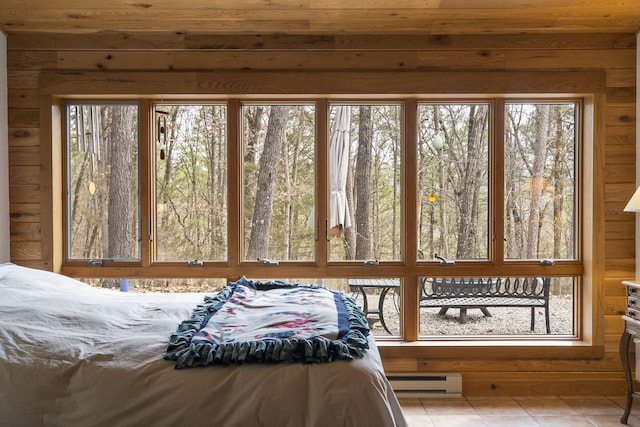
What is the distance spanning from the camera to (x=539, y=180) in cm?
400

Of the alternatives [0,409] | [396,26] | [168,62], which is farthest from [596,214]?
[0,409]

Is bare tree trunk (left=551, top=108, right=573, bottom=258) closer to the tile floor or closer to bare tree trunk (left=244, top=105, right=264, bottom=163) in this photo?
the tile floor

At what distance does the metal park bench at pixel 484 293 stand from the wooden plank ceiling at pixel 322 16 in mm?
1710

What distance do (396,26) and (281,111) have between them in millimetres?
959

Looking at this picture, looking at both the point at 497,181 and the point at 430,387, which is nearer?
the point at 430,387

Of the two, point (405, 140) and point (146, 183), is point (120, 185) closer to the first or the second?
point (146, 183)

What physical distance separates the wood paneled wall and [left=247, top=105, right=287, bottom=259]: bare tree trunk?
1.73 ft

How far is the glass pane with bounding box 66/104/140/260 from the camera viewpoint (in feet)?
13.0

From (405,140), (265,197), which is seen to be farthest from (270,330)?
(405,140)

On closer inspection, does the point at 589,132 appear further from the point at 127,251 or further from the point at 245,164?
the point at 127,251

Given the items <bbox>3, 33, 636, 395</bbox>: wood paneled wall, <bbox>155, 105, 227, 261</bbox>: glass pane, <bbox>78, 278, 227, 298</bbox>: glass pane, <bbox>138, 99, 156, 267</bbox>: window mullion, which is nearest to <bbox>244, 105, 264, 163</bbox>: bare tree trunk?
<bbox>155, 105, 227, 261</bbox>: glass pane

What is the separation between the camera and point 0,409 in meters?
1.87

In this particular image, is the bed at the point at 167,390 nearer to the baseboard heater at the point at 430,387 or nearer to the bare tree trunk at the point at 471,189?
the baseboard heater at the point at 430,387

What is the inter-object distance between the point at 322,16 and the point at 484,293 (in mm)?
2202
